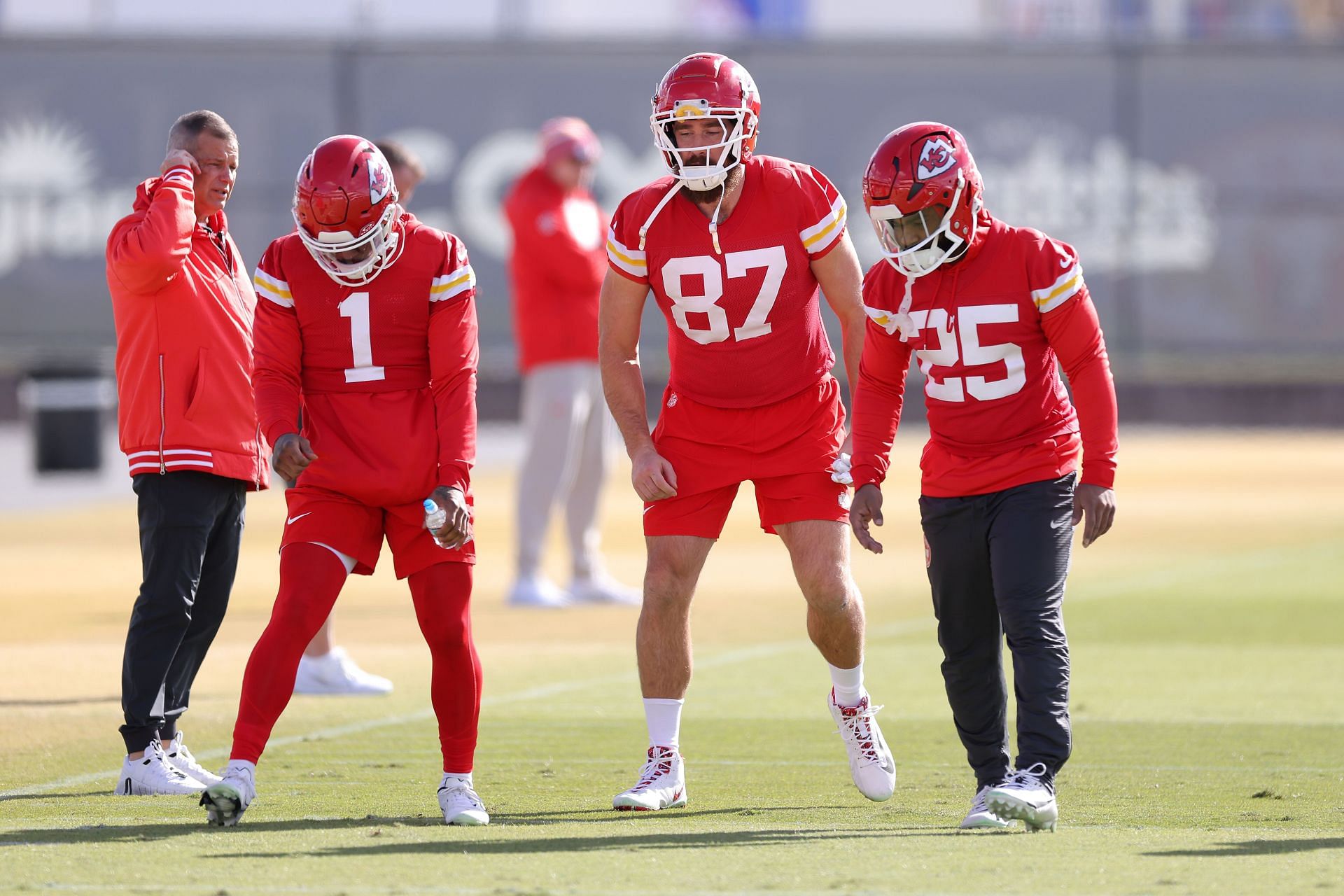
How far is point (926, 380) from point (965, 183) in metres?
0.59

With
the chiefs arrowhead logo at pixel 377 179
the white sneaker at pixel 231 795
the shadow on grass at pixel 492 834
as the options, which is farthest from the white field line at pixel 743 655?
the chiefs arrowhead logo at pixel 377 179

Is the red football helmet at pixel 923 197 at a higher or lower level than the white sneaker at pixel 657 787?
higher

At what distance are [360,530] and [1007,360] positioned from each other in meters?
1.87

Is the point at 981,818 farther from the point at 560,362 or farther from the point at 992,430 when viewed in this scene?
the point at 560,362

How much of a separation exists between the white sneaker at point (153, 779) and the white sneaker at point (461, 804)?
89 centimetres

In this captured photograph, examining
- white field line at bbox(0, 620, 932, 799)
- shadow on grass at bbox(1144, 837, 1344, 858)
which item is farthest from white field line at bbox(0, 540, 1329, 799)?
shadow on grass at bbox(1144, 837, 1344, 858)

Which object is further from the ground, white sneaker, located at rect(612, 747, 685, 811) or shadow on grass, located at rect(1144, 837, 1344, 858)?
white sneaker, located at rect(612, 747, 685, 811)

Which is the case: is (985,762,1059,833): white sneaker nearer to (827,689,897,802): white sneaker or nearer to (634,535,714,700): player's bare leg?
(827,689,897,802): white sneaker

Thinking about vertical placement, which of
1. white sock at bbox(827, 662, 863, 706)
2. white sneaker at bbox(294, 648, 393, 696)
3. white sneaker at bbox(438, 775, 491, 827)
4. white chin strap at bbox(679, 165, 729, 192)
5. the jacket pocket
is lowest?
white sneaker at bbox(294, 648, 393, 696)

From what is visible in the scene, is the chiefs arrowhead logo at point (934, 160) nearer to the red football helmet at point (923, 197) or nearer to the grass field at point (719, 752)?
the red football helmet at point (923, 197)

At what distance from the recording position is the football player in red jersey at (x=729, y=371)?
6.56 meters

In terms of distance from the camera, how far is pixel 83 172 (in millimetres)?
32500

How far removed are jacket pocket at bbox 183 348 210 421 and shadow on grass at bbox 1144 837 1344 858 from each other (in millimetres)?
3084

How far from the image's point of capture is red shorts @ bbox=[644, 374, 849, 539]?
6656mm
